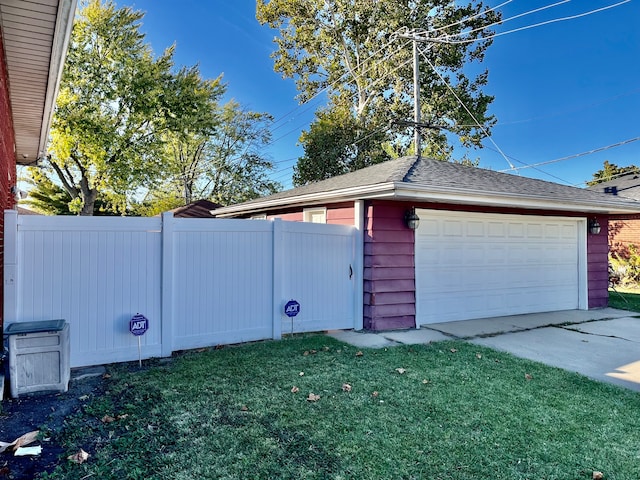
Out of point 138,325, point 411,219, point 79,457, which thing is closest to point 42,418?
point 79,457

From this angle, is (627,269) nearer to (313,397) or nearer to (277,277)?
(277,277)

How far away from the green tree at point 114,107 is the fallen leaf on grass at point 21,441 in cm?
1338

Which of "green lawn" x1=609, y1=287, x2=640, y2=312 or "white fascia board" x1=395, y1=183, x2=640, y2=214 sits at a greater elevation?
"white fascia board" x1=395, y1=183, x2=640, y2=214

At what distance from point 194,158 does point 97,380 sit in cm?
2230

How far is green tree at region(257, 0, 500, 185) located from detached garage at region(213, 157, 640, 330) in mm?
11008

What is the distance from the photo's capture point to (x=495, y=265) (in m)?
7.71

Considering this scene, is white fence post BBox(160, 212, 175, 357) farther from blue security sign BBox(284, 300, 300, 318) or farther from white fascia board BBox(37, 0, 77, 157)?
white fascia board BBox(37, 0, 77, 157)

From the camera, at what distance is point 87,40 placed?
14.2 meters

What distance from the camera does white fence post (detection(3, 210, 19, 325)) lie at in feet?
12.8

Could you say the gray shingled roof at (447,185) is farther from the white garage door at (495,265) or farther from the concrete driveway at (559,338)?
the concrete driveway at (559,338)

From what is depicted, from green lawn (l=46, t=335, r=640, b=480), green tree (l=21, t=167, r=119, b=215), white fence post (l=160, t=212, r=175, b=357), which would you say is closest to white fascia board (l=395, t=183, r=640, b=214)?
green lawn (l=46, t=335, r=640, b=480)

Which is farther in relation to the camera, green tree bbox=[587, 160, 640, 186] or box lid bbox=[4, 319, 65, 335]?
green tree bbox=[587, 160, 640, 186]

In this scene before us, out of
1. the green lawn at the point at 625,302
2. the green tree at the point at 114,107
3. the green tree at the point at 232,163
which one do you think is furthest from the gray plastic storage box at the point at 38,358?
the green tree at the point at 232,163

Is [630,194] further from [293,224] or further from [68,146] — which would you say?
[68,146]
